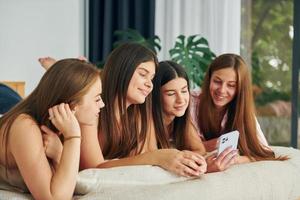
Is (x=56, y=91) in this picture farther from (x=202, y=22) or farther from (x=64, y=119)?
(x=202, y=22)

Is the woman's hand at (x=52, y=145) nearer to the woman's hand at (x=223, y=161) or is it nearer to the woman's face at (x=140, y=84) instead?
the woman's face at (x=140, y=84)

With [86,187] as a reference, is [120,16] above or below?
above

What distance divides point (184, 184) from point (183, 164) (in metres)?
0.10

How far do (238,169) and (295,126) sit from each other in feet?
10.7

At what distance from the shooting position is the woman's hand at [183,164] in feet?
4.80

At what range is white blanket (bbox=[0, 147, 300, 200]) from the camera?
1.28 metres

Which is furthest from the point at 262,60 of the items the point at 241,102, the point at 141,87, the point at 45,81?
the point at 45,81

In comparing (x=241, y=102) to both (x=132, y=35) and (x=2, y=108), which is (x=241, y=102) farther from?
(x=132, y=35)

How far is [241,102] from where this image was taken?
2.15 meters

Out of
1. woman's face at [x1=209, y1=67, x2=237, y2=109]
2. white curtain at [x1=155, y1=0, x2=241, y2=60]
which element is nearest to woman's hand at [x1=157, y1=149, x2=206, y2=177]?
woman's face at [x1=209, y1=67, x2=237, y2=109]

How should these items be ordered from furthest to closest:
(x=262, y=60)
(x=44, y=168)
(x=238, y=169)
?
(x=262, y=60), (x=238, y=169), (x=44, y=168)

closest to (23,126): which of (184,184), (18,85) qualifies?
(184,184)

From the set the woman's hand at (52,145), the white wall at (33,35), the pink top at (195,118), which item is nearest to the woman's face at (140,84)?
the woman's hand at (52,145)

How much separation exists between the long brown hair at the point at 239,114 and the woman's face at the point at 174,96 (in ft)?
1.03
